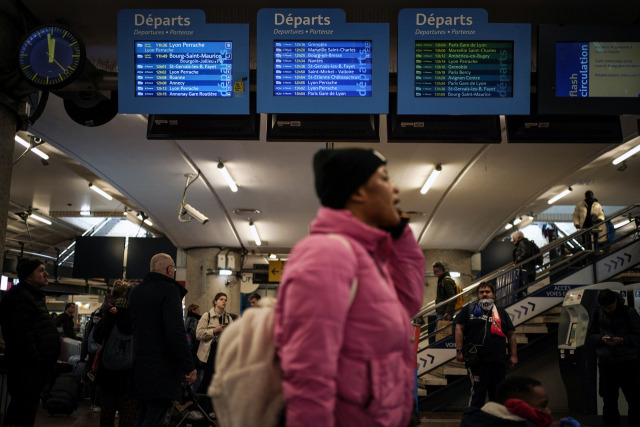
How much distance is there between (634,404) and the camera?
8.09 meters

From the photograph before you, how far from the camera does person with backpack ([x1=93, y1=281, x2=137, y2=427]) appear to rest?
6.82 meters

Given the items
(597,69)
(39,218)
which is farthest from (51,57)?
(39,218)

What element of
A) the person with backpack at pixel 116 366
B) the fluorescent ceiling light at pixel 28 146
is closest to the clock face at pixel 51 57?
the person with backpack at pixel 116 366

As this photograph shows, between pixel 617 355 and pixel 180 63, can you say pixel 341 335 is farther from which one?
pixel 617 355

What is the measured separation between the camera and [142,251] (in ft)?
80.6

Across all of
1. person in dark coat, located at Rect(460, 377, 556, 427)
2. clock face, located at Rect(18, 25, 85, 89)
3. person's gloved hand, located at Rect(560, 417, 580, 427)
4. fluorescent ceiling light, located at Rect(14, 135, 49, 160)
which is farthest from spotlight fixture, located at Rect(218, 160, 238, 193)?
person's gloved hand, located at Rect(560, 417, 580, 427)

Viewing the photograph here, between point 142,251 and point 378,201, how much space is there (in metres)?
23.2

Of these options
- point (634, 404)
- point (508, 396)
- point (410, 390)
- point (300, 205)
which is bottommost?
point (634, 404)

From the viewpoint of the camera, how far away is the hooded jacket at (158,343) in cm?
576

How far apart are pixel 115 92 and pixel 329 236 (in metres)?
6.68

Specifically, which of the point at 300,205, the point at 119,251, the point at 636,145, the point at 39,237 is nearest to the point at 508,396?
the point at 636,145

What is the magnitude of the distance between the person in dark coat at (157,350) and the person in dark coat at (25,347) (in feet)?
4.20

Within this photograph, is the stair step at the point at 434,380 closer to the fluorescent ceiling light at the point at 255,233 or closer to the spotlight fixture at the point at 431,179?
the spotlight fixture at the point at 431,179

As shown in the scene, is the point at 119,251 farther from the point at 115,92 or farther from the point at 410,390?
Answer: the point at 410,390
